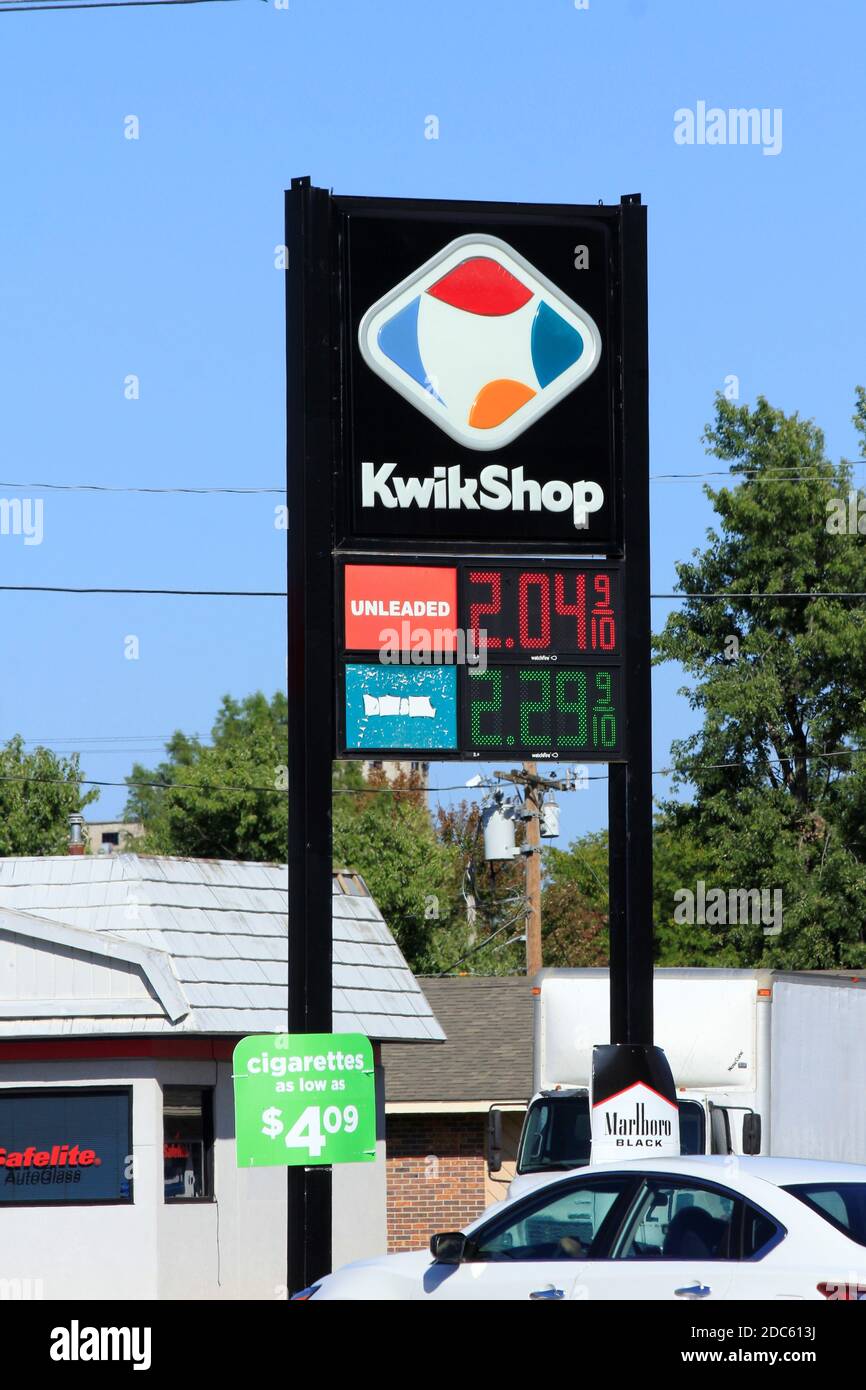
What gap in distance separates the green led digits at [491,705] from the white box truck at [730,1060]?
22.2ft

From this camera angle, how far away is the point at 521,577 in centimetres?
1415

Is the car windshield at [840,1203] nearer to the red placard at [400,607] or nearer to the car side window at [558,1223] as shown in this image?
the car side window at [558,1223]

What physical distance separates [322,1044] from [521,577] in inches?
136

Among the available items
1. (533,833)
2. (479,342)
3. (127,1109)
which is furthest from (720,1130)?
(533,833)

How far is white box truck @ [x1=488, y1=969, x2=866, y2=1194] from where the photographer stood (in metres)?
19.5

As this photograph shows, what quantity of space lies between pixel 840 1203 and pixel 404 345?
719 centimetres

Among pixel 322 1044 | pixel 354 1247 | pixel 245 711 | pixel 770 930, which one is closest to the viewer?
pixel 322 1044

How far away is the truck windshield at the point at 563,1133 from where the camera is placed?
19.4 metres

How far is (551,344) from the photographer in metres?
14.8

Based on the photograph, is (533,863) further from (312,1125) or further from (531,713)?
(312,1125)

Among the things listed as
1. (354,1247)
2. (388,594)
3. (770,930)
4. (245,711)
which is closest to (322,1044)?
(388,594)

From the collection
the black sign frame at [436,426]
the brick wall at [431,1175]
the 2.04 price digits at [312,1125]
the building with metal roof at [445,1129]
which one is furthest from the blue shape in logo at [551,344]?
the brick wall at [431,1175]

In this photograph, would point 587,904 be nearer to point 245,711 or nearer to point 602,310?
point 245,711

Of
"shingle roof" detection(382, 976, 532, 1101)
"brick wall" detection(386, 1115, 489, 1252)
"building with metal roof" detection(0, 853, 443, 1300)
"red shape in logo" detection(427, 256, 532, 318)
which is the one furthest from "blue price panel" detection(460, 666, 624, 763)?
"brick wall" detection(386, 1115, 489, 1252)
